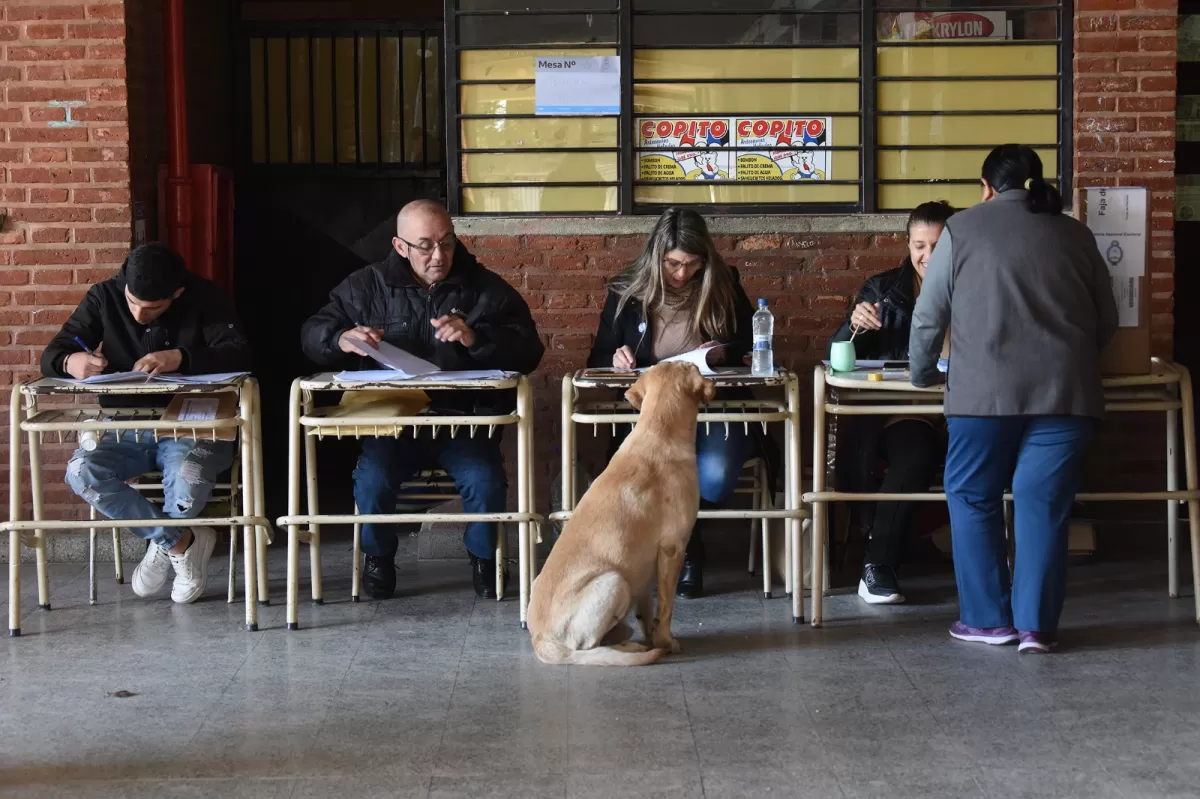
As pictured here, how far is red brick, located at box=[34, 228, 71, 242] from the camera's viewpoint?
6.20 m

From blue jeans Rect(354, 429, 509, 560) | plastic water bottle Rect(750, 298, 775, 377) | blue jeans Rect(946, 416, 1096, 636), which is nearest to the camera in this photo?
blue jeans Rect(946, 416, 1096, 636)

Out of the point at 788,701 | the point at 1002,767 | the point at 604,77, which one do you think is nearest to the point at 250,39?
the point at 604,77

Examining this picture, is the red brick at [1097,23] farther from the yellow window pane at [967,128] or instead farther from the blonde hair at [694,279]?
the blonde hair at [694,279]

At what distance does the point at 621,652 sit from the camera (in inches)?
184

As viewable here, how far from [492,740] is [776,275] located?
299 cm

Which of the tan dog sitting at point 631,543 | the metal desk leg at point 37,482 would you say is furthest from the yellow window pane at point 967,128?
the metal desk leg at point 37,482

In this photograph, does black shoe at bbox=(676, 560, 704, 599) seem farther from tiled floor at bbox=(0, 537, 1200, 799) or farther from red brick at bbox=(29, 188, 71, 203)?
red brick at bbox=(29, 188, 71, 203)

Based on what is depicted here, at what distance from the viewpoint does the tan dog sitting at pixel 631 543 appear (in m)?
4.52

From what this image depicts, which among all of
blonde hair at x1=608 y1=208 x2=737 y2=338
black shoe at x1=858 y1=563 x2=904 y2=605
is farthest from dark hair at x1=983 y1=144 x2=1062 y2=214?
black shoe at x1=858 y1=563 x2=904 y2=605

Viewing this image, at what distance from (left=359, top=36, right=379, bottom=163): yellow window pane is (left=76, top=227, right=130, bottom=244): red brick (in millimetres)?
1633

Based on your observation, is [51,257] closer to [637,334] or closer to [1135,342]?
[637,334]

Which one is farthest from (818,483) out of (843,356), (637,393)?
(637,393)

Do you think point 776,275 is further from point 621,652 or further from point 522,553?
point 621,652

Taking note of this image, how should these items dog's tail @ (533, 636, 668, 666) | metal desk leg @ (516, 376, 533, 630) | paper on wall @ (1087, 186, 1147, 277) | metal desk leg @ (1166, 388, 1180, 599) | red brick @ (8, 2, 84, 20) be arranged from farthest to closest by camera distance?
red brick @ (8, 2, 84, 20), metal desk leg @ (1166, 388, 1180, 599), metal desk leg @ (516, 376, 533, 630), paper on wall @ (1087, 186, 1147, 277), dog's tail @ (533, 636, 668, 666)
